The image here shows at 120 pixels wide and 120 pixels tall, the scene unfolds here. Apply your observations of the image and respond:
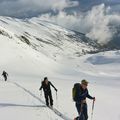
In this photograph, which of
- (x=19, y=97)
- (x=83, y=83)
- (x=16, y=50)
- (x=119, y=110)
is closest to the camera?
(x=83, y=83)

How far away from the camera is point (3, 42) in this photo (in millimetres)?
124000

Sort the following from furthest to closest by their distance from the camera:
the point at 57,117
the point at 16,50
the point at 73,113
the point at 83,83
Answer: the point at 16,50, the point at 73,113, the point at 57,117, the point at 83,83

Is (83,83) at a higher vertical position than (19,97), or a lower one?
higher

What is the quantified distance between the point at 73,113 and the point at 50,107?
6.92ft

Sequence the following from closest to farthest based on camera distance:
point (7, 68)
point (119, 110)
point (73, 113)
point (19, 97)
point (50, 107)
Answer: point (73, 113) → point (50, 107) → point (119, 110) → point (19, 97) → point (7, 68)

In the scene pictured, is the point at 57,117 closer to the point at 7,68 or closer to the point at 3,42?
the point at 7,68

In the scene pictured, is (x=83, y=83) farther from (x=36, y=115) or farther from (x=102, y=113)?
(x=102, y=113)

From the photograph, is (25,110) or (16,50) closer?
(25,110)

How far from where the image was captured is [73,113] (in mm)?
22141

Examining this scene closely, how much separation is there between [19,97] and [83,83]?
1428 cm

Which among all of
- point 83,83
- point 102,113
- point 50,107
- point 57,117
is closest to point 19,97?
point 50,107

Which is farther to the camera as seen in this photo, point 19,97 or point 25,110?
point 19,97

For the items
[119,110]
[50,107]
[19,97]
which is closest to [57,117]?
[50,107]

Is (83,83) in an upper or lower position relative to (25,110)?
upper
